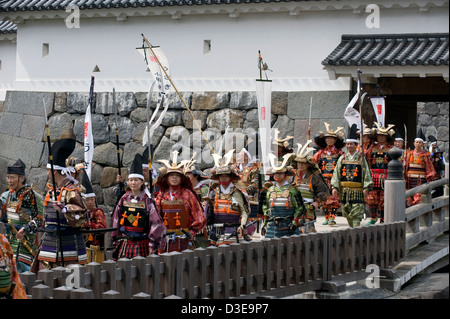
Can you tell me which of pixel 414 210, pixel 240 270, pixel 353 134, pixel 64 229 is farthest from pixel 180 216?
pixel 353 134

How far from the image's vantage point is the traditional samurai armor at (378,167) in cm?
1591

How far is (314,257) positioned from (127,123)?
33.0ft

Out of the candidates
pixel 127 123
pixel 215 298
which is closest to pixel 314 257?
pixel 215 298

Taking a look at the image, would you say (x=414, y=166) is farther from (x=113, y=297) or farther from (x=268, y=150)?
(x=113, y=297)

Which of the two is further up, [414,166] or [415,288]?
[414,166]

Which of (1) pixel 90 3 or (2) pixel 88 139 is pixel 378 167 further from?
(1) pixel 90 3

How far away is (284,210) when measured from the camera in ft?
39.9

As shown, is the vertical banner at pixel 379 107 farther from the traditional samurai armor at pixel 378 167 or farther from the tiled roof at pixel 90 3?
the tiled roof at pixel 90 3

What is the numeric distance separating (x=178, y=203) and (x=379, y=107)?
20.4 ft

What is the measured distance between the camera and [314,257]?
10734 millimetres

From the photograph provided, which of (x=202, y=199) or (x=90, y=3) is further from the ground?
(x=90, y=3)

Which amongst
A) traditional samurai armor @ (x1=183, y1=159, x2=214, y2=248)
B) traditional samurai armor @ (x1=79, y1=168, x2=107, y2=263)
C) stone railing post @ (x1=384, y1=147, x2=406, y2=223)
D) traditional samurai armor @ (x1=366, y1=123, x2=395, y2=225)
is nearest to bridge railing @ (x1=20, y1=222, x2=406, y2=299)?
stone railing post @ (x1=384, y1=147, x2=406, y2=223)

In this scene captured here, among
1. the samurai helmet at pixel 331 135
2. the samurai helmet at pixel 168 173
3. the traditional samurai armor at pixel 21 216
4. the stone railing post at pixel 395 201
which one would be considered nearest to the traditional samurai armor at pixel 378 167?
the samurai helmet at pixel 331 135

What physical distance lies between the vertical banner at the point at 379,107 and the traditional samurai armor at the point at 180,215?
5.92m
